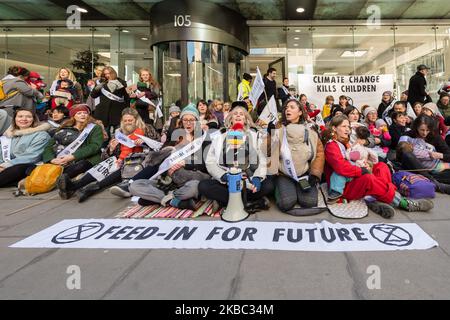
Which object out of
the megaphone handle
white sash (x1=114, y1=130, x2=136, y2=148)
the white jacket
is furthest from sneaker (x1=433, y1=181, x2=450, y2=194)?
white sash (x1=114, y1=130, x2=136, y2=148)

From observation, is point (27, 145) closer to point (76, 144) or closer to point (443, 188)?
point (76, 144)

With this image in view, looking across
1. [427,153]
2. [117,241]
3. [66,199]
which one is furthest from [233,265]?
[427,153]

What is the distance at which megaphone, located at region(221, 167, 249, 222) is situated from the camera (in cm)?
338

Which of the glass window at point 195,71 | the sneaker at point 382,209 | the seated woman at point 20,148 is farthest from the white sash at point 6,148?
the glass window at point 195,71

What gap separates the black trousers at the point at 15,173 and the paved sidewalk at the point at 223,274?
8.23ft

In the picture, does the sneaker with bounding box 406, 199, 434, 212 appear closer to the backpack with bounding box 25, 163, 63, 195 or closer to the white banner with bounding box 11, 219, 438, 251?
the white banner with bounding box 11, 219, 438, 251

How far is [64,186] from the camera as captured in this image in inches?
173

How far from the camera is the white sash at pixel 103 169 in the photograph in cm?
468

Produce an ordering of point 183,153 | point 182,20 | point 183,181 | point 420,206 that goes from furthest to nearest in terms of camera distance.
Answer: point 182,20, point 183,181, point 183,153, point 420,206

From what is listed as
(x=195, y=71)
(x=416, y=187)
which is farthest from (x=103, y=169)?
(x=195, y=71)

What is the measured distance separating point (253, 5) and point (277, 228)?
9.70 m

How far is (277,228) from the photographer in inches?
124

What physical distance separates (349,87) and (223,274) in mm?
10084

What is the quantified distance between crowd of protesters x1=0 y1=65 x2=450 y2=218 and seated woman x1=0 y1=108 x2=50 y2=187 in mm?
16
